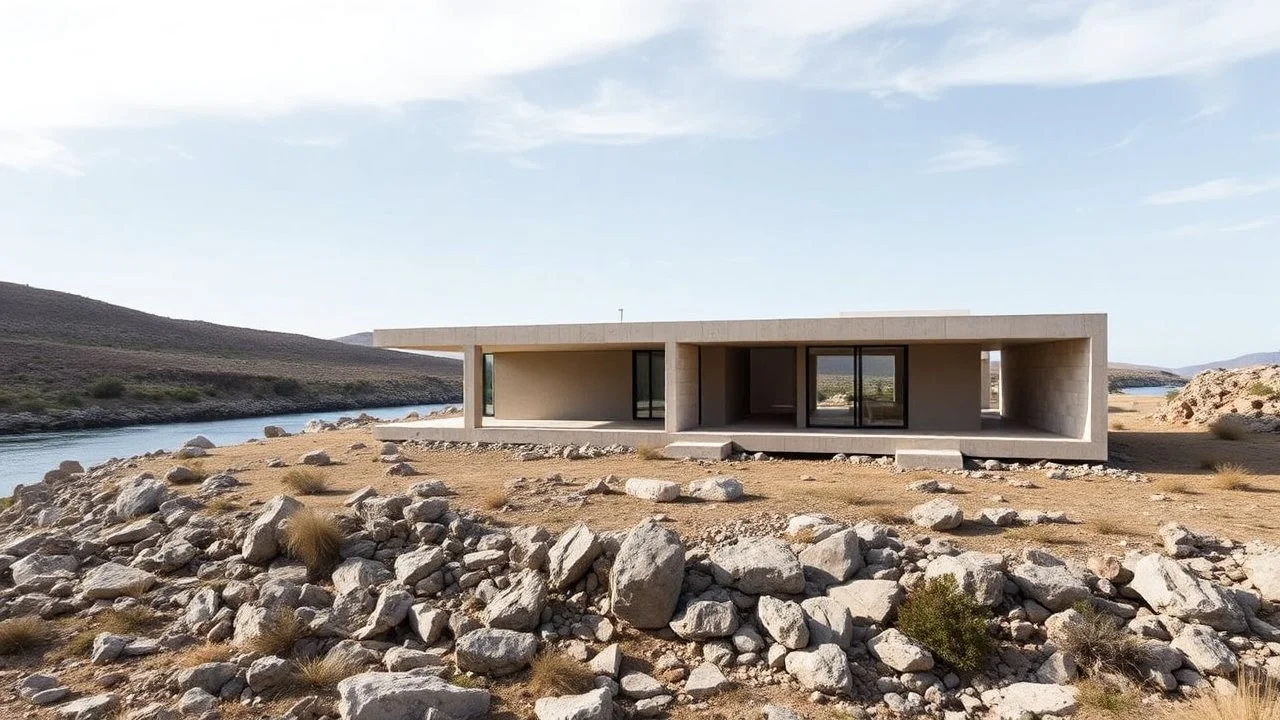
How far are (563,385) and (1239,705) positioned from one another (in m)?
15.1

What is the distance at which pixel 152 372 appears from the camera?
42.0 m

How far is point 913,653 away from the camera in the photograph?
6066mm

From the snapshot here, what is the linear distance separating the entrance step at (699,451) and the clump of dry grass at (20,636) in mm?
9303

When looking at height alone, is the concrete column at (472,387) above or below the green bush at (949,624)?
above

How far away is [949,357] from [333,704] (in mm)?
13294

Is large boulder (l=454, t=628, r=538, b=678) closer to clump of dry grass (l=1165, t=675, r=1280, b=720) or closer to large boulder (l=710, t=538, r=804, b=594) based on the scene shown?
large boulder (l=710, t=538, r=804, b=594)

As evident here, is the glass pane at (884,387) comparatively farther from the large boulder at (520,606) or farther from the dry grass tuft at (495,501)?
the large boulder at (520,606)

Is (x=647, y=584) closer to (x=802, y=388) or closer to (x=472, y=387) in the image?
(x=802, y=388)

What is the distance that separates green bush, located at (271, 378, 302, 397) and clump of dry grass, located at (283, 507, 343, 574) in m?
43.5

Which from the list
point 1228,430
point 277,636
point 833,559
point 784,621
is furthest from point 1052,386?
point 277,636

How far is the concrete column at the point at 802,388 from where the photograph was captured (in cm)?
1505

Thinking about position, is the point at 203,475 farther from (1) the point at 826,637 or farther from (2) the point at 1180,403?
(2) the point at 1180,403

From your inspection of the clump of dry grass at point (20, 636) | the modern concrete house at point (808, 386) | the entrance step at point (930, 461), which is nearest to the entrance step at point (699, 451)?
the modern concrete house at point (808, 386)

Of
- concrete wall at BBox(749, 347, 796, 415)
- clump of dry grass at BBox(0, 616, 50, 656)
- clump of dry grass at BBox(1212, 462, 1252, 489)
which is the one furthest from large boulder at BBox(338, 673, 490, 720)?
concrete wall at BBox(749, 347, 796, 415)
